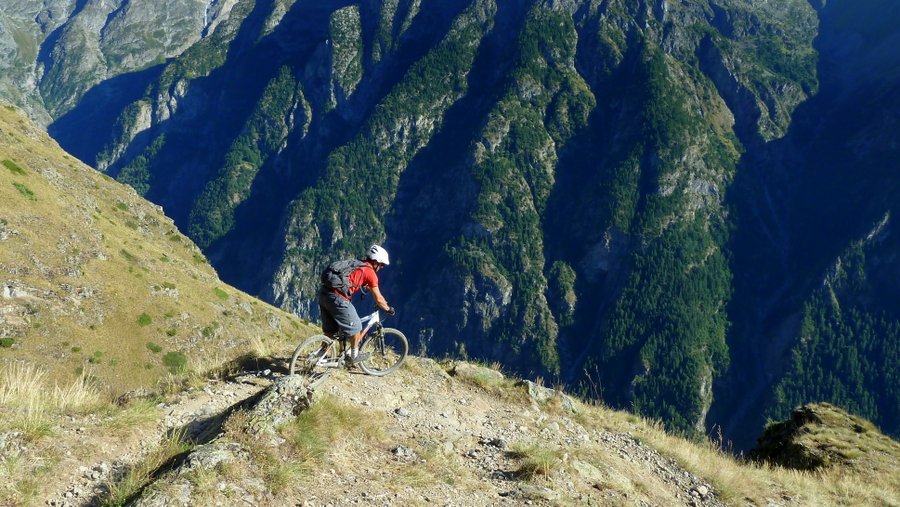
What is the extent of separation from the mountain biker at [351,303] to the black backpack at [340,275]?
10 centimetres

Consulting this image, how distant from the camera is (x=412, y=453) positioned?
34.4 ft

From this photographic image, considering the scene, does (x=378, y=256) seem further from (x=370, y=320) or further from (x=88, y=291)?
(x=88, y=291)

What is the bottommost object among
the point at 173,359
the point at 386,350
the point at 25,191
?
the point at 173,359

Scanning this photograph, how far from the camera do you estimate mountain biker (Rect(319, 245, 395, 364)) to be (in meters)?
13.6

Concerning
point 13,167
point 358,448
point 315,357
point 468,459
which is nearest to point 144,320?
point 13,167

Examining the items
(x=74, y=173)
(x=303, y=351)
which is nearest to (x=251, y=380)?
(x=303, y=351)

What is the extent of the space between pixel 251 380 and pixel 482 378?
22.1 ft

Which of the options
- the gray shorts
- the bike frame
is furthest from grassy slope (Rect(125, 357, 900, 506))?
the bike frame

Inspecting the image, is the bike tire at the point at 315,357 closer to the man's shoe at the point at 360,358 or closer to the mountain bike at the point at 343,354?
the mountain bike at the point at 343,354

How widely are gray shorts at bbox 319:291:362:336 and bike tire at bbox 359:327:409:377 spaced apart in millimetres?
924

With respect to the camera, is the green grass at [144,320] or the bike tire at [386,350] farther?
the green grass at [144,320]

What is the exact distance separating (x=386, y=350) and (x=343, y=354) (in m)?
2.56

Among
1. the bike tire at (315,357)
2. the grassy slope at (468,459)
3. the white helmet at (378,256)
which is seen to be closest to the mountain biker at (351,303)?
the white helmet at (378,256)

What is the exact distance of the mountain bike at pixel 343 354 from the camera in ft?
42.9
